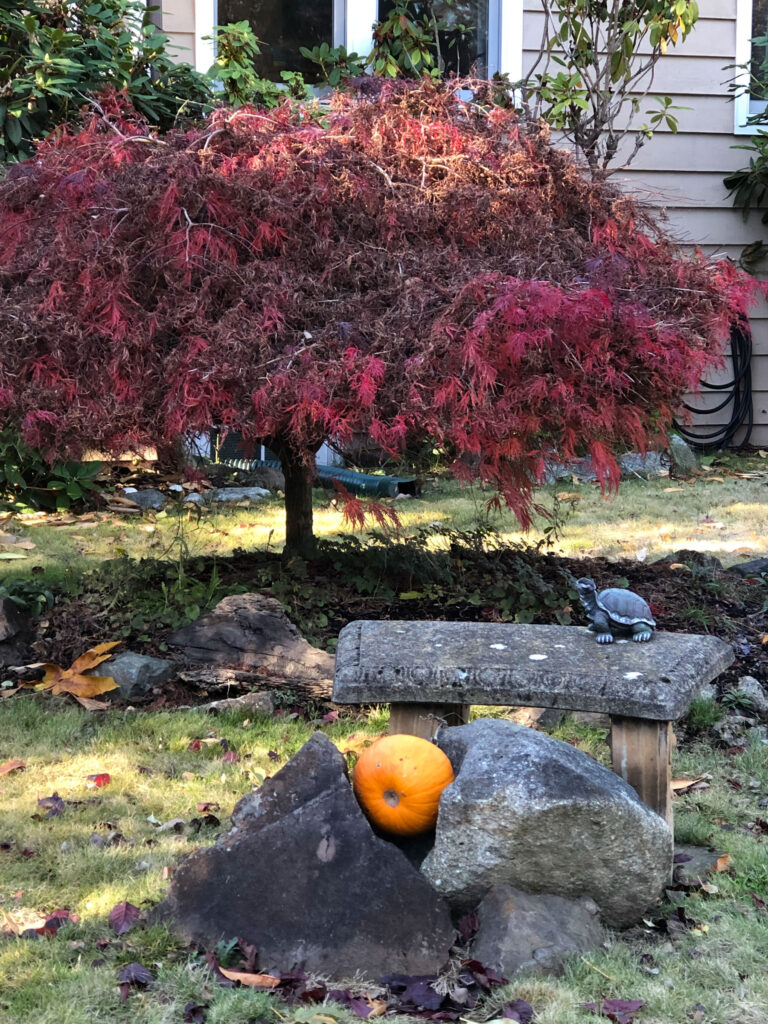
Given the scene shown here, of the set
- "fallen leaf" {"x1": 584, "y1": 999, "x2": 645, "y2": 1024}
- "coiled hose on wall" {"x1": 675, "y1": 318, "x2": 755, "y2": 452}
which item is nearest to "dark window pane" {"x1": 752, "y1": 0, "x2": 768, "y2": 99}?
"coiled hose on wall" {"x1": 675, "y1": 318, "x2": 755, "y2": 452}

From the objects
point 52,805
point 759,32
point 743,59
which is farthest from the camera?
point 759,32

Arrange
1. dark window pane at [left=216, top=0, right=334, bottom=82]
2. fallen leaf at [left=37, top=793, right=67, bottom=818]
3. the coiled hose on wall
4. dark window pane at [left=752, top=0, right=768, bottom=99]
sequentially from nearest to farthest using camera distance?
1. fallen leaf at [left=37, top=793, right=67, bottom=818]
2. dark window pane at [left=216, top=0, right=334, bottom=82]
3. dark window pane at [left=752, top=0, right=768, bottom=99]
4. the coiled hose on wall

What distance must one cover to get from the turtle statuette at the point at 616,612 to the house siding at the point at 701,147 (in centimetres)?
644

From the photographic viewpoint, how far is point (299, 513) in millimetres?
5422

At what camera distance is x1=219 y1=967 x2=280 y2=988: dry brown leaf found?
2467 millimetres

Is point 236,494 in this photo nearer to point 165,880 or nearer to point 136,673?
point 136,673

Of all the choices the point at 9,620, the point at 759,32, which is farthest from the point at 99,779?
the point at 759,32

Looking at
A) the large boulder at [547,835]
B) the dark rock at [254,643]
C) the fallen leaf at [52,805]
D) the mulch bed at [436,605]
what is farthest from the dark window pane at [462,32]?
the large boulder at [547,835]

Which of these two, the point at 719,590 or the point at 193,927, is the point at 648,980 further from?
the point at 719,590

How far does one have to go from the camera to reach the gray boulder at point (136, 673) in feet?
14.2

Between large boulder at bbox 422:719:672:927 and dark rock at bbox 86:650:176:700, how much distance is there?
1.95 metres

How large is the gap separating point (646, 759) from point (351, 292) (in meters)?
2.08

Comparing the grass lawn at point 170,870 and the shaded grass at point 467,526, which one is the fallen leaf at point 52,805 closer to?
the grass lawn at point 170,870

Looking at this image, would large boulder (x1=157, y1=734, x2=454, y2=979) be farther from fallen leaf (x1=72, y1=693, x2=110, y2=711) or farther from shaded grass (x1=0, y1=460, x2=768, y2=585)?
shaded grass (x1=0, y1=460, x2=768, y2=585)
